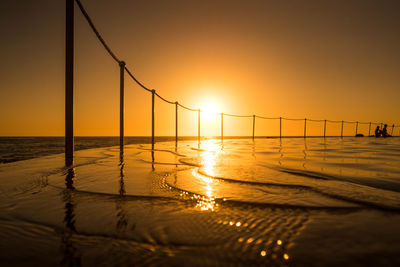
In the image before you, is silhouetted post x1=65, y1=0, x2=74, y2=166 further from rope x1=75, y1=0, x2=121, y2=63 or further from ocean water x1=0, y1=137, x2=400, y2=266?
ocean water x1=0, y1=137, x2=400, y2=266

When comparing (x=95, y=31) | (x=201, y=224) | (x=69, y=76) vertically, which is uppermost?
(x=95, y=31)

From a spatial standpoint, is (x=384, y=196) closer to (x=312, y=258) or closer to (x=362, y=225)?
(x=362, y=225)

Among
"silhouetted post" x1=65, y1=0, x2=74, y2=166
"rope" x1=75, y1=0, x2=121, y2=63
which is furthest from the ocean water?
"rope" x1=75, y1=0, x2=121, y2=63

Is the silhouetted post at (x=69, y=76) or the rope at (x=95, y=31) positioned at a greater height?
the rope at (x=95, y=31)

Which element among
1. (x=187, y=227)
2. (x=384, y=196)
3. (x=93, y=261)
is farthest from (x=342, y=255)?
(x=384, y=196)

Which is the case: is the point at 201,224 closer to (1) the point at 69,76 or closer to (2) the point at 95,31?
(1) the point at 69,76

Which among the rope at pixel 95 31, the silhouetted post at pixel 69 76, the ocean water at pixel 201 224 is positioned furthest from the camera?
the rope at pixel 95 31

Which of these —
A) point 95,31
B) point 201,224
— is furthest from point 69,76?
point 201,224

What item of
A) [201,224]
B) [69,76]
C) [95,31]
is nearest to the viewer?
[201,224]

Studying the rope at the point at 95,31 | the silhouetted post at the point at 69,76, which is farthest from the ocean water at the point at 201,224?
the rope at the point at 95,31

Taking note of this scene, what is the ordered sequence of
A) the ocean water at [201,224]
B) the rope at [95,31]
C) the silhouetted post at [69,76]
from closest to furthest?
1. the ocean water at [201,224]
2. the silhouetted post at [69,76]
3. the rope at [95,31]

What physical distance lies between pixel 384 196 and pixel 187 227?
64.8 inches

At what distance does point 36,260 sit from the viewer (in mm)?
846

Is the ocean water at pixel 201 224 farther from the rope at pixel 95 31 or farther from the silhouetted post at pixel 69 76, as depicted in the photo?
the rope at pixel 95 31
